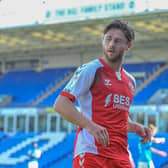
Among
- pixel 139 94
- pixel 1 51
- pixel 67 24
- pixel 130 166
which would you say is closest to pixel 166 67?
pixel 139 94

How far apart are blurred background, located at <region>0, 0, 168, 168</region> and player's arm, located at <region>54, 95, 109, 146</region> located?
1244 centimetres

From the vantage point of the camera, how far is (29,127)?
2923 centimetres

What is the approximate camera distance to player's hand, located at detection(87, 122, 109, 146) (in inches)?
115

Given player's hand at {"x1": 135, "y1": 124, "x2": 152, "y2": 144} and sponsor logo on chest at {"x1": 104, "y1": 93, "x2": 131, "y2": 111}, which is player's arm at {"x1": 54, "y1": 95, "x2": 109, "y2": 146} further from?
player's hand at {"x1": 135, "y1": 124, "x2": 152, "y2": 144}

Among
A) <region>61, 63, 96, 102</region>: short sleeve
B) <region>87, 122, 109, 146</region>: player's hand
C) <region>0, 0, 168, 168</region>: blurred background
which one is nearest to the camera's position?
<region>87, 122, 109, 146</region>: player's hand

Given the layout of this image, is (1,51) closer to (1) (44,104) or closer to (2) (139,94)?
(1) (44,104)

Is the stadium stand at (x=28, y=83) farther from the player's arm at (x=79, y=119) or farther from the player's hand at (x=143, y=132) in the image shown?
the player's arm at (x=79, y=119)

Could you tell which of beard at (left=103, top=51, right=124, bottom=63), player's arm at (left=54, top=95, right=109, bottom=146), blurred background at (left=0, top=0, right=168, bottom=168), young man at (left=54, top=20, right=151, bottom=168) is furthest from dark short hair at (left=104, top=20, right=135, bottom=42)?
blurred background at (left=0, top=0, right=168, bottom=168)

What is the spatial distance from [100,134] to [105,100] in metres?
0.40

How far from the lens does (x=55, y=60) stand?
34094 mm

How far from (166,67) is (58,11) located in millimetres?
8124

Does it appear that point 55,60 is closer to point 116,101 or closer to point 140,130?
point 140,130

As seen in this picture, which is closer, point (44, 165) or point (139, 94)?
point (44, 165)

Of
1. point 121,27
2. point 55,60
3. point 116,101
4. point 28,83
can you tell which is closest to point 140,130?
point 116,101
